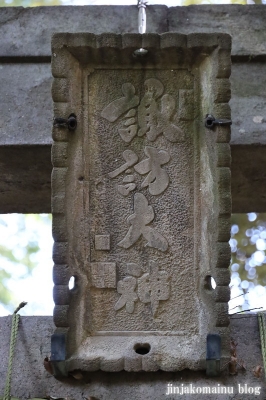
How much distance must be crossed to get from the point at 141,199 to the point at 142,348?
2.09 feet

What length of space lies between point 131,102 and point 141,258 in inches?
27.3

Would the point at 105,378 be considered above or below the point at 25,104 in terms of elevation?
below

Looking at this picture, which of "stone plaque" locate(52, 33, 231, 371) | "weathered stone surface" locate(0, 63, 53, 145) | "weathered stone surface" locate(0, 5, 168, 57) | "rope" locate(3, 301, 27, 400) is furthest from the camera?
"weathered stone surface" locate(0, 5, 168, 57)

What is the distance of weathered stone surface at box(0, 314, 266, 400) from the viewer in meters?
2.54

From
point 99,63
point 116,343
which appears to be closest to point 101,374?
point 116,343

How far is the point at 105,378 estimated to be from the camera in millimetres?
2561

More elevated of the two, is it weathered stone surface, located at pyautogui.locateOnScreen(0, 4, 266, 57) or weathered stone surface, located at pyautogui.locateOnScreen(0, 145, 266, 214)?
weathered stone surface, located at pyautogui.locateOnScreen(0, 4, 266, 57)

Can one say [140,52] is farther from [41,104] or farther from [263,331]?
[263,331]

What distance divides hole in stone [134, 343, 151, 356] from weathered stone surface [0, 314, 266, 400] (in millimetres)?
63

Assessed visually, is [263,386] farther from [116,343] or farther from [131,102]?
[131,102]

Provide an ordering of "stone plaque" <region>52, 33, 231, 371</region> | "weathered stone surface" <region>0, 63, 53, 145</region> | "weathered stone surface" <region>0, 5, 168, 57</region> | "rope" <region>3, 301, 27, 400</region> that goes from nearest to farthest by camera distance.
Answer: "stone plaque" <region>52, 33, 231, 371</region> < "rope" <region>3, 301, 27, 400</region> < "weathered stone surface" <region>0, 63, 53, 145</region> < "weathered stone surface" <region>0, 5, 168, 57</region>

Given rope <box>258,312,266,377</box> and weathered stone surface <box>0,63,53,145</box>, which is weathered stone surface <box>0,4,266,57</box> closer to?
weathered stone surface <box>0,63,53,145</box>

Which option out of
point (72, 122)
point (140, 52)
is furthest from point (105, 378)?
point (140, 52)

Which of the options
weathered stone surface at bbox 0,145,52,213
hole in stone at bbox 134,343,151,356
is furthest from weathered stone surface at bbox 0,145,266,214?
hole in stone at bbox 134,343,151,356
